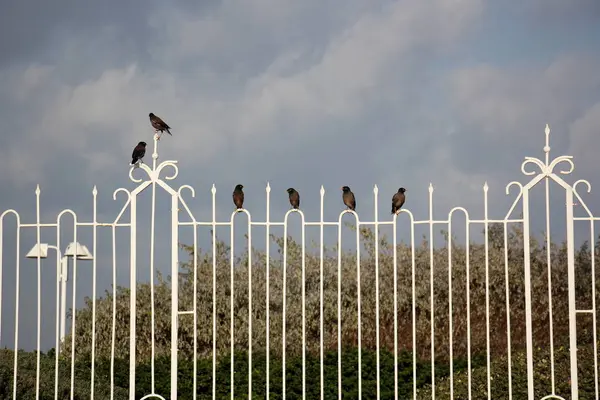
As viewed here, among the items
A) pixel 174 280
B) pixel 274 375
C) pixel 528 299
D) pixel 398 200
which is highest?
pixel 398 200

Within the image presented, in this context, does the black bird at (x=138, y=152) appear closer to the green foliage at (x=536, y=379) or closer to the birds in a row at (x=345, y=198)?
the birds in a row at (x=345, y=198)

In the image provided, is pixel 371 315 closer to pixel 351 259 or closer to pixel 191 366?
pixel 351 259

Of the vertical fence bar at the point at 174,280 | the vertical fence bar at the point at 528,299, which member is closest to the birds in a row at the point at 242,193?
the vertical fence bar at the point at 174,280

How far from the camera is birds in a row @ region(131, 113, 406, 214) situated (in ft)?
23.3

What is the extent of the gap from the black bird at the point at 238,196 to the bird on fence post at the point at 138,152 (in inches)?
35.7

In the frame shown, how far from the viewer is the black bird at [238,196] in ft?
23.7

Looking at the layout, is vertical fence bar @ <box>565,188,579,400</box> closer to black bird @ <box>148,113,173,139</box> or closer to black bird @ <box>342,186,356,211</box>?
black bird @ <box>342,186,356,211</box>

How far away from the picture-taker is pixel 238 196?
7.21 metres

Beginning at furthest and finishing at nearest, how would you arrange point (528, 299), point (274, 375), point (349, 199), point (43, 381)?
1. point (274, 375)
2. point (43, 381)
3. point (349, 199)
4. point (528, 299)

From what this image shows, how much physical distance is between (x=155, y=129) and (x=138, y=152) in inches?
10.9

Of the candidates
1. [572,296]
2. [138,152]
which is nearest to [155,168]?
[138,152]

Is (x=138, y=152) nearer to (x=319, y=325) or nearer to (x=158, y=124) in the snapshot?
(x=158, y=124)

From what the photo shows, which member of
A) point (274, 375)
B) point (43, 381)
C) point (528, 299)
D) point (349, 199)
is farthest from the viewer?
point (274, 375)

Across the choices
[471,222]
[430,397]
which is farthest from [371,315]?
[471,222]
